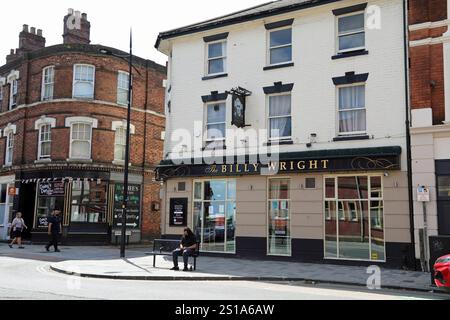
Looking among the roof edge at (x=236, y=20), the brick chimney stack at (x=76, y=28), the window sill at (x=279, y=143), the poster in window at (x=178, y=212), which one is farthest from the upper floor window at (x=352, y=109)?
the brick chimney stack at (x=76, y=28)

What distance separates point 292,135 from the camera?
62.7ft

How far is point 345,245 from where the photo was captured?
1761 cm

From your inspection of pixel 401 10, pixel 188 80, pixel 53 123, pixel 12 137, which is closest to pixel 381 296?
pixel 401 10

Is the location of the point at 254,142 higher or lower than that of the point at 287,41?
lower

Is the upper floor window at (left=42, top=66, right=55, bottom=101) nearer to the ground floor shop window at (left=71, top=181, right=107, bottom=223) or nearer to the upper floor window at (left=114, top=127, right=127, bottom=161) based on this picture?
the upper floor window at (left=114, top=127, right=127, bottom=161)

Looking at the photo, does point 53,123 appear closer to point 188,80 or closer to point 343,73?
point 188,80

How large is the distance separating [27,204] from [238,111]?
15266 millimetres

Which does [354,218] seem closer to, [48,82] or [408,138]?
[408,138]

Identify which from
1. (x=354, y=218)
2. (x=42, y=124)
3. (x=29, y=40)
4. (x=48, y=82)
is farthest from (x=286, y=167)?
(x=29, y=40)

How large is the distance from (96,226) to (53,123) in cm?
625

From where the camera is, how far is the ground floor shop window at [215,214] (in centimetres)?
2017

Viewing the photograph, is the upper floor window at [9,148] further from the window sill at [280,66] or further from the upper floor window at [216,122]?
the window sill at [280,66]

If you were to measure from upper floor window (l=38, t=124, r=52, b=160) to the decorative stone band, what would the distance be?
8734 millimetres
